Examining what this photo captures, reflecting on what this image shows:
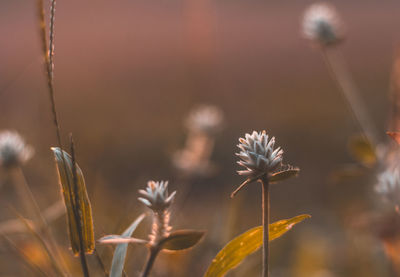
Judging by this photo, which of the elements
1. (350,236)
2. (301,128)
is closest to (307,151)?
(301,128)

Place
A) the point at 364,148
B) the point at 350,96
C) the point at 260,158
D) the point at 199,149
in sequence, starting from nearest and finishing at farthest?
the point at 260,158, the point at 364,148, the point at 350,96, the point at 199,149

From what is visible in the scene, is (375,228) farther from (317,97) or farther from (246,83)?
(246,83)

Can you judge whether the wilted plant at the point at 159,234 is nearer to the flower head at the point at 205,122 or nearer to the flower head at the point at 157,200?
the flower head at the point at 157,200

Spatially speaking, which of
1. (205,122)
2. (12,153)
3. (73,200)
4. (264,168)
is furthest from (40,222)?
(205,122)

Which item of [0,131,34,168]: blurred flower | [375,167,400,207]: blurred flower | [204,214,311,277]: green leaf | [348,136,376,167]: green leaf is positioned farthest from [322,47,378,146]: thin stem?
[0,131,34,168]: blurred flower

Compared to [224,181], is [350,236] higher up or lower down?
lower down

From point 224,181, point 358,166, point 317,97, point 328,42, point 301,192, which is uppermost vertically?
point 317,97

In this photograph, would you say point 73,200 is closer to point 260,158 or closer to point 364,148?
point 260,158

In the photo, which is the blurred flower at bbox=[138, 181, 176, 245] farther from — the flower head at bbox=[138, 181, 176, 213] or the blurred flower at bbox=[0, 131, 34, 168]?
the blurred flower at bbox=[0, 131, 34, 168]
